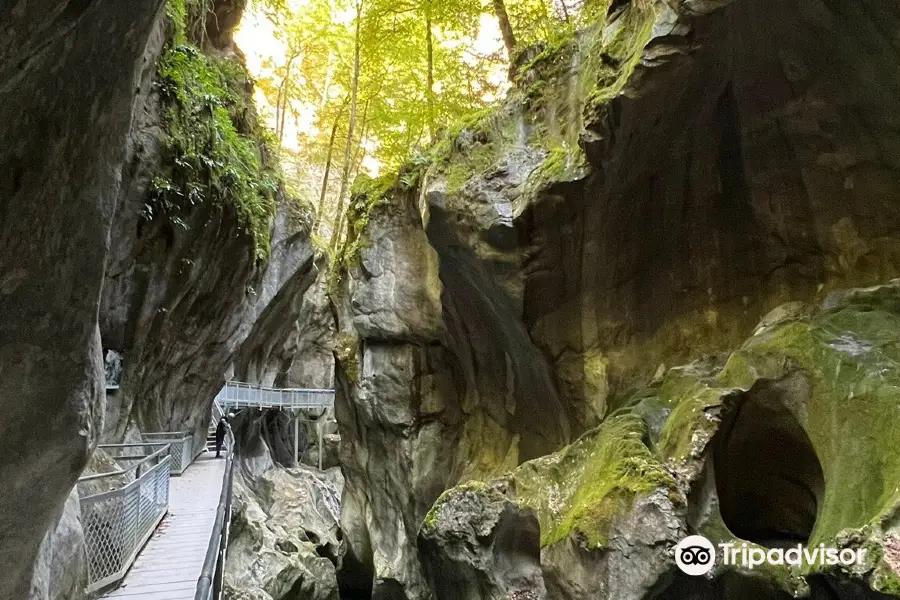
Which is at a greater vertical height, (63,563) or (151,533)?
(63,563)

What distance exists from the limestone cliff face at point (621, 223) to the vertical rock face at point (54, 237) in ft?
17.2

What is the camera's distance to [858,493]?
5.36 m

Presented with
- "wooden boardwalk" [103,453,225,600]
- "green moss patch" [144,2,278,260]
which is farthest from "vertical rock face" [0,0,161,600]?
"green moss patch" [144,2,278,260]

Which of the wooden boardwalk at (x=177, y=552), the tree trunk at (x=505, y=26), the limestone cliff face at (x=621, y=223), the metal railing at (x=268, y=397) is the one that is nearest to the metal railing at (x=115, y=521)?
the wooden boardwalk at (x=177, y=552)

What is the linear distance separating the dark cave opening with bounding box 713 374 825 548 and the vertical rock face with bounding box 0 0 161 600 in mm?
6103

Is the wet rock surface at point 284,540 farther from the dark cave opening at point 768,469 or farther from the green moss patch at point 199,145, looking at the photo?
the dark cave opening at point 768,469

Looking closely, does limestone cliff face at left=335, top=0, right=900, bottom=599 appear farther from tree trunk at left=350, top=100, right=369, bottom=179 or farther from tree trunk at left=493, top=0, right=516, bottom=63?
tree trunk at left=350, top=100, right=369, bottom=179

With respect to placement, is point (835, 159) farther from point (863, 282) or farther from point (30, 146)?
point (30, 146)

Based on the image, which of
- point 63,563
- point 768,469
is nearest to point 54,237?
point 63,563

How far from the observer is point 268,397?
25.7 meters

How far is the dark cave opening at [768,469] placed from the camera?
649 centimetres

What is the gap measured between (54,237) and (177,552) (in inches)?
223

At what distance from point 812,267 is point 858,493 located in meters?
3.37

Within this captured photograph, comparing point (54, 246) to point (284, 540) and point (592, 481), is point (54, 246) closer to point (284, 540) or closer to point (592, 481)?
point (592, 481)
